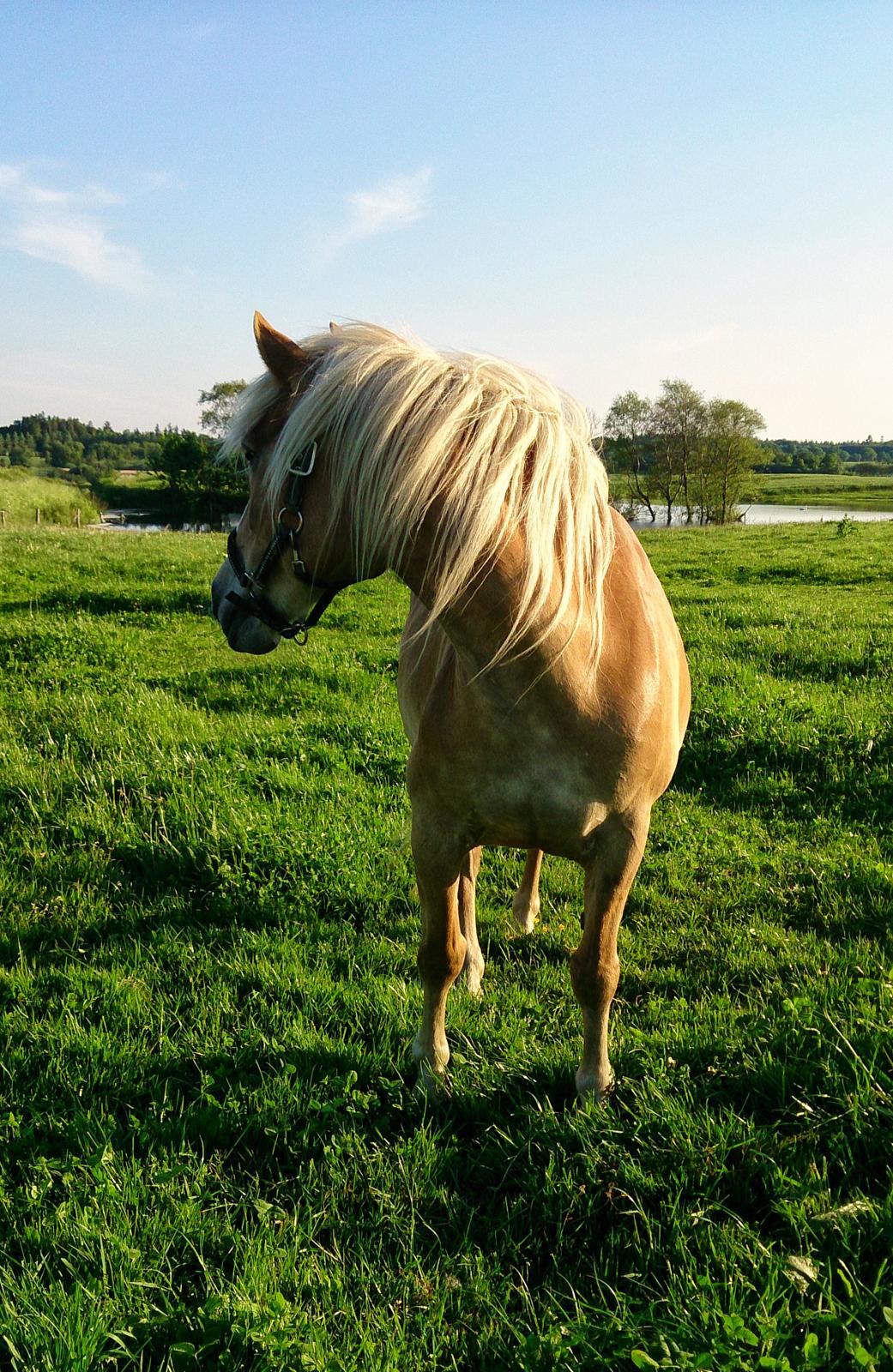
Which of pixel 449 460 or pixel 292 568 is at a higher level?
pixel 449 460

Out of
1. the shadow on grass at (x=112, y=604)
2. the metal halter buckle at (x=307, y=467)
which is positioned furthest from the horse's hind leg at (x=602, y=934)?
the shadow on grass at (x=112, y=604)

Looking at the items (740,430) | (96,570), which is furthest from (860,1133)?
(740,430)

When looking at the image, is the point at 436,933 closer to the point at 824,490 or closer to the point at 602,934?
the point at 602,934

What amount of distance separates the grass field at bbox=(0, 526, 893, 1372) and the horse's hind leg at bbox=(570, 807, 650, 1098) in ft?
0.45

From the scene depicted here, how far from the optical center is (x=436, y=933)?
9.38 ft

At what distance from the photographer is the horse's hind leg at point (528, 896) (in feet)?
13.0

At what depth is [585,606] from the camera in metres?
2.49

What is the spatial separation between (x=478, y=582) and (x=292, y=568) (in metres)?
0.59

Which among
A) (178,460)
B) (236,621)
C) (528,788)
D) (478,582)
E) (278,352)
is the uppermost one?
(178,460)

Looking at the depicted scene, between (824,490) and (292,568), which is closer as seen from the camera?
(292,568)

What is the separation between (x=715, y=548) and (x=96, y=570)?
13.0 metres

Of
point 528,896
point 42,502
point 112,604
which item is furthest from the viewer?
point 42,502

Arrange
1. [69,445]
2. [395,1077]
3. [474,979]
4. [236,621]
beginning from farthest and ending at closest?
[69,445] → [474,979] → [395,1077] → [236,621]

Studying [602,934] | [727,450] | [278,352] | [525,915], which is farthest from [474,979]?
[727,450]
